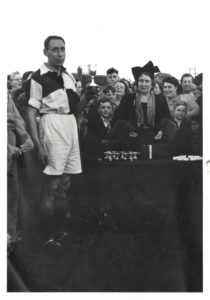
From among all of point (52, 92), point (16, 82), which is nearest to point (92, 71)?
point (52, 92)

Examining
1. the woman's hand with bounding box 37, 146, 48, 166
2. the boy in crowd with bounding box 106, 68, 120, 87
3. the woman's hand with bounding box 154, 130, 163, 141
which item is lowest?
the woman's hand with bounding box 37, 146, 48, 166

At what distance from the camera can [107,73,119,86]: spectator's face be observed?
1.64m

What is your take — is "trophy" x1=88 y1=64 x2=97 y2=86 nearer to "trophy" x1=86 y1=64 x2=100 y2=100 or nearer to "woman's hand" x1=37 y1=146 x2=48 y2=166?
A: "trophy" x1=86 y1=64 x2=100 y2=100

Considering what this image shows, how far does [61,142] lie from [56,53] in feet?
1.06

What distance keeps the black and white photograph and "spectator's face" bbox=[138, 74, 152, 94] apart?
0.01 m

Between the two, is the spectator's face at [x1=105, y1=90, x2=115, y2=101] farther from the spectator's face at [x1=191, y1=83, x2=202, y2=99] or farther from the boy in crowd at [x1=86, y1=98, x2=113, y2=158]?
the spectator's face at [x1=191, y1=83, x2=202, y2=99]

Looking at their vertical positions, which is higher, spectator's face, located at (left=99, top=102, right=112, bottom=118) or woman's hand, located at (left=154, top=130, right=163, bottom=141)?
spectator's face, located at (left=99, top=102, right=112, bottom=118)

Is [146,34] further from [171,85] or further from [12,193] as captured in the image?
[12,193]

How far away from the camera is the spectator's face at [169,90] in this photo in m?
1.66

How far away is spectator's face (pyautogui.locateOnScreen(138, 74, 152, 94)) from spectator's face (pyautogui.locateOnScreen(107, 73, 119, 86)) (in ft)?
0.29

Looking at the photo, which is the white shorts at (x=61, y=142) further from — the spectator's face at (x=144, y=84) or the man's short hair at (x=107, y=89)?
the spectator's face at (x=144, y=84)

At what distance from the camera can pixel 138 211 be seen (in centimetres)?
165

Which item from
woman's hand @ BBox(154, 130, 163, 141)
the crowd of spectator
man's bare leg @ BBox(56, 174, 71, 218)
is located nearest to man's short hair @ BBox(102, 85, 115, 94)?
the crowd of spectator
